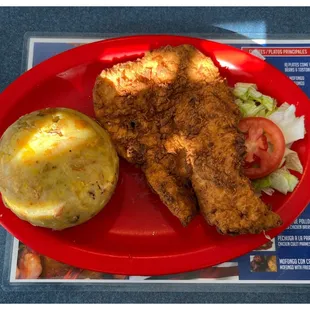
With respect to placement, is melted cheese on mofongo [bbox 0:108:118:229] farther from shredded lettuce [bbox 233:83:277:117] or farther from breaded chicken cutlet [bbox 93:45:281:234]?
shredded lettuce [bbox 233:83:277:117]

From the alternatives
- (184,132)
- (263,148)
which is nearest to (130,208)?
(184,132)

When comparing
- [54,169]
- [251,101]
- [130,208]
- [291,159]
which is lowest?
[130,208]

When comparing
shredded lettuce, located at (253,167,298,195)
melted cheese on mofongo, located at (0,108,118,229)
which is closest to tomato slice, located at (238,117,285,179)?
shredded lettuce, located at (253,167,298,195)

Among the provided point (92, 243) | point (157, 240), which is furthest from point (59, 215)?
point (157, 240)

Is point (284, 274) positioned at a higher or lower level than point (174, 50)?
lower

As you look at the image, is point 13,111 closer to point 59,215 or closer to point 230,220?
point 59,215

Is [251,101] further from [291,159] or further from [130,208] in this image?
[130,208]
